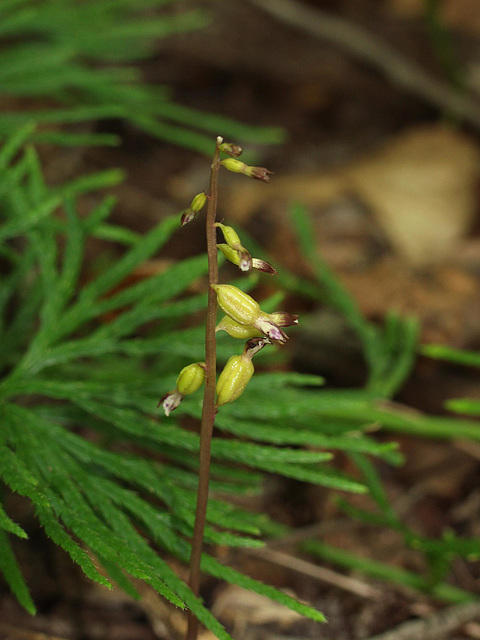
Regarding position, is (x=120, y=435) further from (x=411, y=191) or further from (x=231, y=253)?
(x=411, y=191)

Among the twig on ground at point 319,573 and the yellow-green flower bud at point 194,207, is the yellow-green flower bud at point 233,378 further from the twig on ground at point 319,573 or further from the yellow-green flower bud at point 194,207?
the twig on ground at point 319,573

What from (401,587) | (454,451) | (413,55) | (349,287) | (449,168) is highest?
(413,55)

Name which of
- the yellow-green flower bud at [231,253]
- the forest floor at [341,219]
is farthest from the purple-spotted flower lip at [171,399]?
the forest floor at [341,219]

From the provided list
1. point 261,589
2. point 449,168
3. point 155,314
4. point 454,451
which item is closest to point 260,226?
point 449,168

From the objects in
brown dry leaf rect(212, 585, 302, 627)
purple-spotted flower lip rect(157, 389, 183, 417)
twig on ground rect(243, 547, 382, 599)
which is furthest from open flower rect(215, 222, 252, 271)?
twig on ground rect(243, 547, 382, 599)

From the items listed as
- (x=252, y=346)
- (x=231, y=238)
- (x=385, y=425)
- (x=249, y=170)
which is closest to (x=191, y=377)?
(x=252, y=346)

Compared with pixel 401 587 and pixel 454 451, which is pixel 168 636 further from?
pixel 454 451
